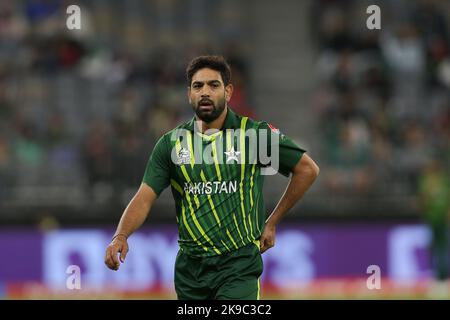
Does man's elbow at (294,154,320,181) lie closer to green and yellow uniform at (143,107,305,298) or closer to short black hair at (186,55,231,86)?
green and yellow uniform at (143,107,305,298)

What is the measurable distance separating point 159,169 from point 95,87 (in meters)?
9.96

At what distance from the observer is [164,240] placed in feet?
49.2

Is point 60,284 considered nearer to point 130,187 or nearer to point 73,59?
point 130,187

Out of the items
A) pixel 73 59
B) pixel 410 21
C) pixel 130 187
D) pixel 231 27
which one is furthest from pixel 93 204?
pixel 410 21

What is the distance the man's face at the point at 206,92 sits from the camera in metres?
6.45

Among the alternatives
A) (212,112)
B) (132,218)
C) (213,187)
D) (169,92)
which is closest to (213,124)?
(212,112)

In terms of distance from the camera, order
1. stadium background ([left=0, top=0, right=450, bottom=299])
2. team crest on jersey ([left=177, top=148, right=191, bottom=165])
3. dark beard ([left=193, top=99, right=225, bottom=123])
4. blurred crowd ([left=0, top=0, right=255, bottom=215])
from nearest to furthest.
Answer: dark beard ([left=193, top=99, right=225, bottom=123]), team crest on jersey ([left=177, top=148, right=191, bottom=165]), stadium background ([left=0, top=0, right=450, bottom=299]), blurred crowd ([left=0, top=0, right=255, bottom=215])

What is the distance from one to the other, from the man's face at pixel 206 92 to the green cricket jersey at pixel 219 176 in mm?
201

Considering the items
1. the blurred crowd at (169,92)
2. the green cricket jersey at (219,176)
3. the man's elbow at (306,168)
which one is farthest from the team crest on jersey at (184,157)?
the blurred crowd at (169,92)

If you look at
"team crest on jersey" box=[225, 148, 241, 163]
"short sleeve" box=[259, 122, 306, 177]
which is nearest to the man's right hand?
"team crest on jersey" box=[225, 148, 241, 163]

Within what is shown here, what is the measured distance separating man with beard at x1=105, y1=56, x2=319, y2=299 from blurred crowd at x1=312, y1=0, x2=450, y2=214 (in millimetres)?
8904

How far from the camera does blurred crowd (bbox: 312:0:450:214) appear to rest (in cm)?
1548

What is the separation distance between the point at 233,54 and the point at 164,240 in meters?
3.28

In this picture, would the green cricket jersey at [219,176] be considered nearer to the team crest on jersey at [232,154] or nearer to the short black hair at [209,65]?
the team crest on jersey at [232,154]
